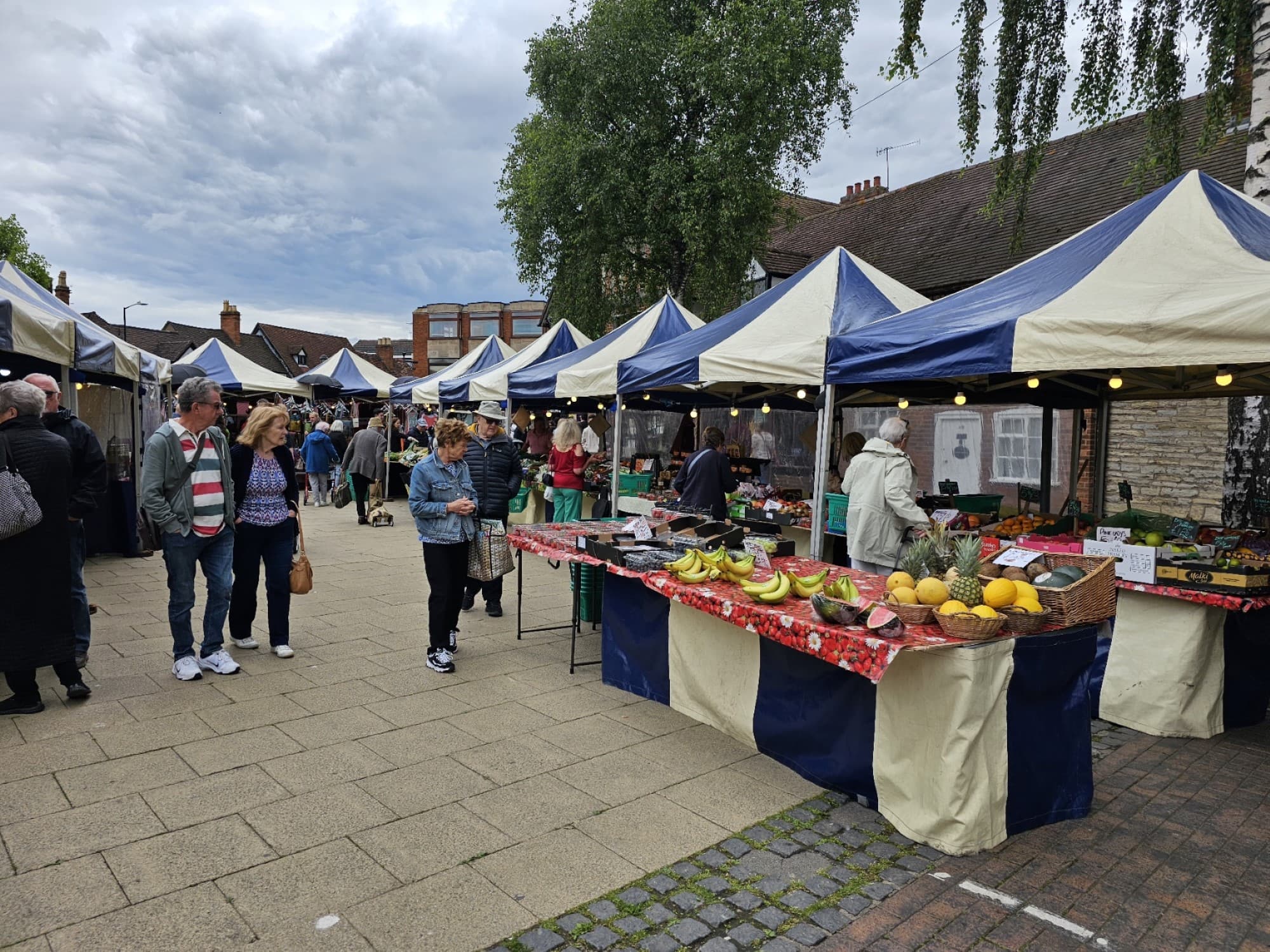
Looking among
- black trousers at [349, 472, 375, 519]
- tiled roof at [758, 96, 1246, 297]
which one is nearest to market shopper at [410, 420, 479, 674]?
black trousers at [349, 472, 375, 519]

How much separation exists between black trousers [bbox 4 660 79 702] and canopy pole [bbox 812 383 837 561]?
4896mm

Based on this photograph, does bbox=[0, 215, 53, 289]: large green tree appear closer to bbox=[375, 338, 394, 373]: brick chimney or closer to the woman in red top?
bbox=[375, 338, 394, 373]: brick chimney

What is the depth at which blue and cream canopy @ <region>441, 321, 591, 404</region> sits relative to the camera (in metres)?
11.8

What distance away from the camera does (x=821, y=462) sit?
19.9 ft

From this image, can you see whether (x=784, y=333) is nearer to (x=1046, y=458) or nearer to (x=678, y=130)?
(x=1046, y=458)

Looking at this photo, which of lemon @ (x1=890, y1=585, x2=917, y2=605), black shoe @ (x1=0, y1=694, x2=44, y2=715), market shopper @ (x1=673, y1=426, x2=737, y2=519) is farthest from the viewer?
market shopper @ (x1=673, y1=426, x2=737, y2=519)

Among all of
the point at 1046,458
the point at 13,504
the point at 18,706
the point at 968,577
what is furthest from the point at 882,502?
the point at 18,706

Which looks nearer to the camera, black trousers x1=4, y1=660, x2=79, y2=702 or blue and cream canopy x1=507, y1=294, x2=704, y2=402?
black trousers x1=4, y1=660, x2=79, y2=702

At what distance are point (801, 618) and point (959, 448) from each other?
1212cm

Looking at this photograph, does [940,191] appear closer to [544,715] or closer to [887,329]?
[887,329]

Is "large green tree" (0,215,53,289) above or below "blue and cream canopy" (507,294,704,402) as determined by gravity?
above

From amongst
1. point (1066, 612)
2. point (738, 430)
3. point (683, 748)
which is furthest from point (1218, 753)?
point (738, 430)

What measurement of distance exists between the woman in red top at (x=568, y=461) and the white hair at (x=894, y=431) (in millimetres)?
4804

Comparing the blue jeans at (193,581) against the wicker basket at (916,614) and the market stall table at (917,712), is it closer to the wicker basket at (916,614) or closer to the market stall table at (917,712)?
the market stall table at (917,712)
